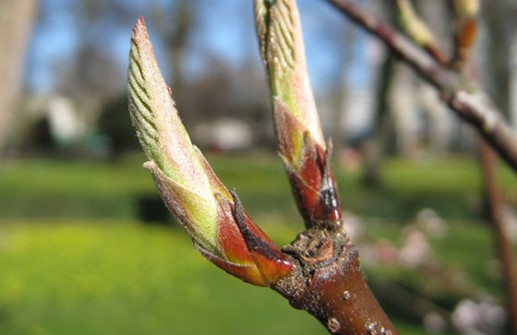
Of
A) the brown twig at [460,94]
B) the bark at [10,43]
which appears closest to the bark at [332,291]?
the brown twig at [460,94]

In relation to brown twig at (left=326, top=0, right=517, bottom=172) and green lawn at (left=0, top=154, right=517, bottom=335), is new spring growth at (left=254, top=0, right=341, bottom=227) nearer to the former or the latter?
brown twig at (left=326, top=0, right=517, bottom=172)

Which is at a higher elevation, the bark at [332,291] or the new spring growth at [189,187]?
the new spring growth at [189,187]

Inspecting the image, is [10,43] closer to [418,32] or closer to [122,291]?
[122,291]

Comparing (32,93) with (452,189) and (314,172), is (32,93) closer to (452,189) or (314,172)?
(452,189)

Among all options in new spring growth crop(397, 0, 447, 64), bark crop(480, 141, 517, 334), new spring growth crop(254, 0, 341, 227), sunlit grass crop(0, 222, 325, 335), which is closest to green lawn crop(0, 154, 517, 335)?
sunlit grass crop(0, 222, 325, 335)

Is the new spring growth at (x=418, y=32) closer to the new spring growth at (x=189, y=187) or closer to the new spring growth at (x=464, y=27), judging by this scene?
the new spring growth at (x=464, y=27)

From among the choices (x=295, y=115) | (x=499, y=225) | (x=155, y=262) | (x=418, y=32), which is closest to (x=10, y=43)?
(x=155, y=262)

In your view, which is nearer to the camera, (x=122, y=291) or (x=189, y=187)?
(x=189, y=187)
